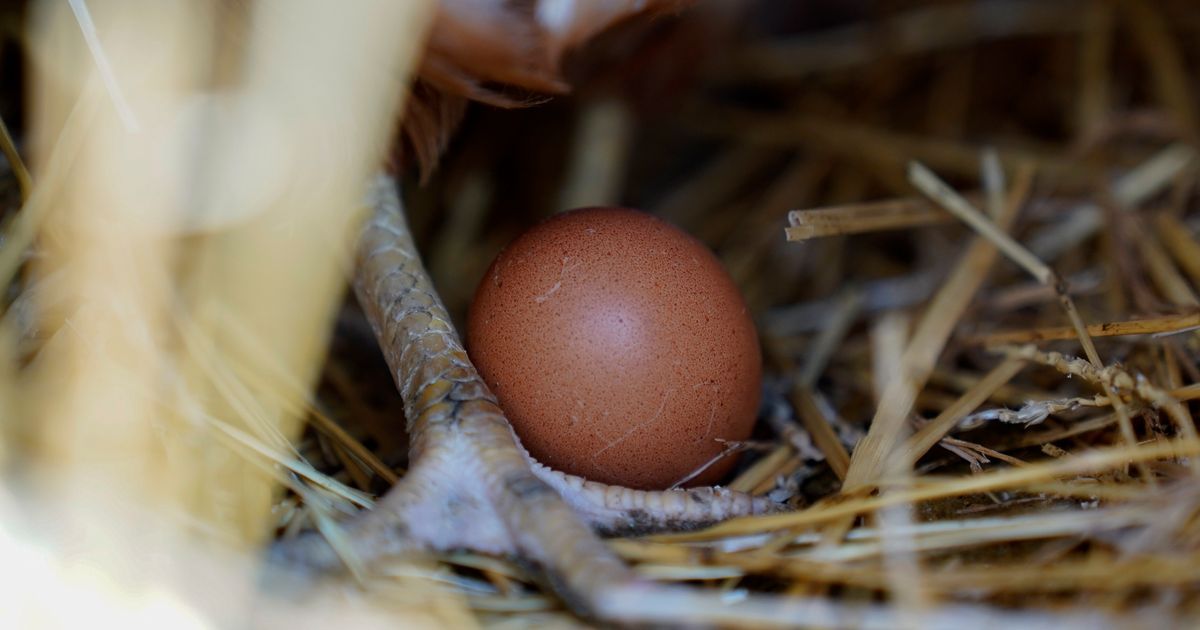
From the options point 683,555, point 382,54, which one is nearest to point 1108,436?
point 683,555

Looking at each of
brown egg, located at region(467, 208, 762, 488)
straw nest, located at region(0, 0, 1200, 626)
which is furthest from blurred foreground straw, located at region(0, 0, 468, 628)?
brown egg, located at region(467, 208, 762, 488)

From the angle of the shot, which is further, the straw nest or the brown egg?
the brown egg

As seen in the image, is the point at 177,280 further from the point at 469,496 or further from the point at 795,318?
the point at 795,318

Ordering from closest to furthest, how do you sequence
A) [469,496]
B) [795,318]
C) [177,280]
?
[469,496], [177,280], [795,318]

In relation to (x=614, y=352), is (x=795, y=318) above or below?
below

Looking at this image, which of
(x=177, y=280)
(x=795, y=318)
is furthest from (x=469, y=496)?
(x=795, y=318)

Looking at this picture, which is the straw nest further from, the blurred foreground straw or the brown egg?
the brown egg
